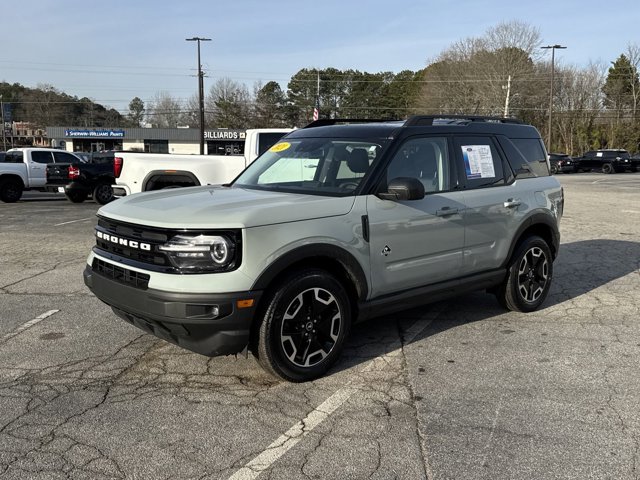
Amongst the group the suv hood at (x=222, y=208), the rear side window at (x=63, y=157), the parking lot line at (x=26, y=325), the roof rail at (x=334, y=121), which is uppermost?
the roof rail at (x=334, y=121)

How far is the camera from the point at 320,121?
560cm

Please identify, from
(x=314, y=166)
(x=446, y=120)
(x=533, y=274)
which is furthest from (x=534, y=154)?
(x=314, y=166)

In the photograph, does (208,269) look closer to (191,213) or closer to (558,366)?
(191,213)

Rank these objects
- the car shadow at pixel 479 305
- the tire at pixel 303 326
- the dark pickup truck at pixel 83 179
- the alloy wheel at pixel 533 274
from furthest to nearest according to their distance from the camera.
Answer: the dark pickup truck at pixel 83 179 → the alloy wheel at pixel 533 274 → the car shadow at pixel 479 305 → the tire at pixel 303 326

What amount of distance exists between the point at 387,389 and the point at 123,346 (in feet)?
7.35

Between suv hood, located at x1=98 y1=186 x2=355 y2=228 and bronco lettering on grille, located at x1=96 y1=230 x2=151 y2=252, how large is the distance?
0.14 metres

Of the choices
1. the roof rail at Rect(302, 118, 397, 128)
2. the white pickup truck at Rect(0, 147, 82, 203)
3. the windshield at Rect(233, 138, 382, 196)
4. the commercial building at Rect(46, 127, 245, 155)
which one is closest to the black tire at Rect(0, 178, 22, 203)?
the white pickup truck at Rect(0, 147, 82, 203)

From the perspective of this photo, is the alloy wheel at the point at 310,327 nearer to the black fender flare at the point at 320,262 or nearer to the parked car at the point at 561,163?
the black fender flare at the point at 320,262

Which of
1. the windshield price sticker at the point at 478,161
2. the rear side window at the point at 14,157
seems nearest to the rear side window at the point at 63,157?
the rear side window at the point at 14,157

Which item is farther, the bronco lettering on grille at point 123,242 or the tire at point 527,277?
the tire at point 527,277

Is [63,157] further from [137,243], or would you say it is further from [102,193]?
[137,243]

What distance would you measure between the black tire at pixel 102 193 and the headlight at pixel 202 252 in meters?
14.9

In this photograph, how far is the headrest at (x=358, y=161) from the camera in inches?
175

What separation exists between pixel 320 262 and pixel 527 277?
2678 millimetres
